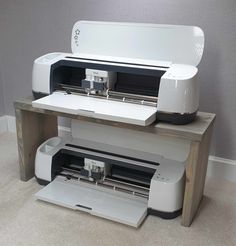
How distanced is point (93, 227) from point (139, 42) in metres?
1.01

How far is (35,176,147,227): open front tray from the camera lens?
1709 mm

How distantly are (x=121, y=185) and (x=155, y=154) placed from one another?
274 millimetres

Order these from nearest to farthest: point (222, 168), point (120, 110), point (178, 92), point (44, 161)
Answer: point (178, 92) < point (120, 110) < point (44, 161) < point (222, 168)

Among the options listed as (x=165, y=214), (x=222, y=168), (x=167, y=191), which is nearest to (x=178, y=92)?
(x=167, y=191)

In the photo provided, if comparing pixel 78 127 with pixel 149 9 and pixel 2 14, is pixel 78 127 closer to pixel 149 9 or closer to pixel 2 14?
pixel 149 9

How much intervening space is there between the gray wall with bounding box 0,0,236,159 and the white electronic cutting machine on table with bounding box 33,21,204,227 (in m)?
0.27

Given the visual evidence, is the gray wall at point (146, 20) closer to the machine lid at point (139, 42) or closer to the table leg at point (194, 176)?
the machine lid at point (139, 42)

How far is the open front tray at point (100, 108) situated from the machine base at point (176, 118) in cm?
4

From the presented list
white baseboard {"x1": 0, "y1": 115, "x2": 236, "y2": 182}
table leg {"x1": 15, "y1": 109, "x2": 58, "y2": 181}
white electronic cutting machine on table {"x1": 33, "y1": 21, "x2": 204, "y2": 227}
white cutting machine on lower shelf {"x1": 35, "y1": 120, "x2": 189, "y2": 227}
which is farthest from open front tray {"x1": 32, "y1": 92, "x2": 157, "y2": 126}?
white baseboard {"x1": 0, "y1": 115, "x2": 236, "y2": 182}

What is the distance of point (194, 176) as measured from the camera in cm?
159

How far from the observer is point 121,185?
193 centimetres

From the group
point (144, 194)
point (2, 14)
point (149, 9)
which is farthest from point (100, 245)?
point (2, 14)

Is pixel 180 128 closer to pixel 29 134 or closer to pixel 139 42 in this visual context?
pixel 139 42

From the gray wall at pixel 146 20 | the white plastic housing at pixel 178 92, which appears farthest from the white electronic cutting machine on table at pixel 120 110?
the gray wall at pixel 146 20
